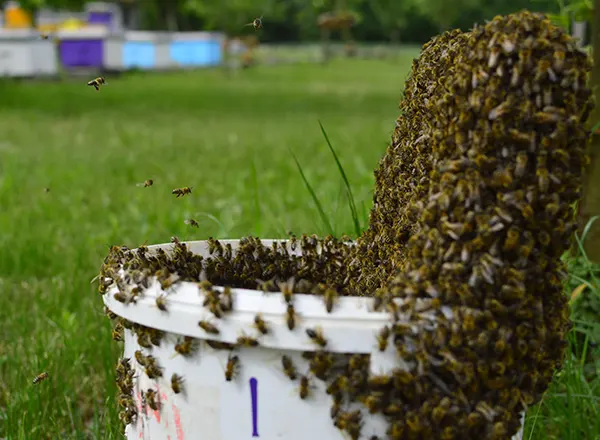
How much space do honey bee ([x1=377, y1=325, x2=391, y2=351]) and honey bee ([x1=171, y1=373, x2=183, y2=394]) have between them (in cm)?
47

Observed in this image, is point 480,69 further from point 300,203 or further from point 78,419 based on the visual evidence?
point 300,203

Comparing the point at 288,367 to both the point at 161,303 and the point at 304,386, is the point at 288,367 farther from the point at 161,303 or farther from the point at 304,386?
the point at 161,303

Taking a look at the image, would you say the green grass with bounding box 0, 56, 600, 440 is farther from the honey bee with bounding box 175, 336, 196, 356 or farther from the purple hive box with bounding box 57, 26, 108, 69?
the purple hive box with bounding box 57, 26, 108, 69

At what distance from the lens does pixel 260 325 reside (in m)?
1.63

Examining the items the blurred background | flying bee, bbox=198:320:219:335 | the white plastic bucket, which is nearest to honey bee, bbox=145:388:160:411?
the white plastic bucket

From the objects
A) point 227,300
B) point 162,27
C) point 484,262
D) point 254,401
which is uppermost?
point 484,262

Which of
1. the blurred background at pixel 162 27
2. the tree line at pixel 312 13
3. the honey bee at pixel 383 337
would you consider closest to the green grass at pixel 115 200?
the honey bee at pixel 383 337

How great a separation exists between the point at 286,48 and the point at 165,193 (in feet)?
208

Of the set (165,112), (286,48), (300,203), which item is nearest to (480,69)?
(300,203)

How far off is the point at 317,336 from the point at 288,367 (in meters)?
0.10

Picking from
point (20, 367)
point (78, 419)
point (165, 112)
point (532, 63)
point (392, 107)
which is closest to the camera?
point (532, 63)

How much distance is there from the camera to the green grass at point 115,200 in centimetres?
309

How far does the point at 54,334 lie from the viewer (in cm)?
370

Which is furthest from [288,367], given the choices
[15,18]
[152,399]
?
[15,18]
